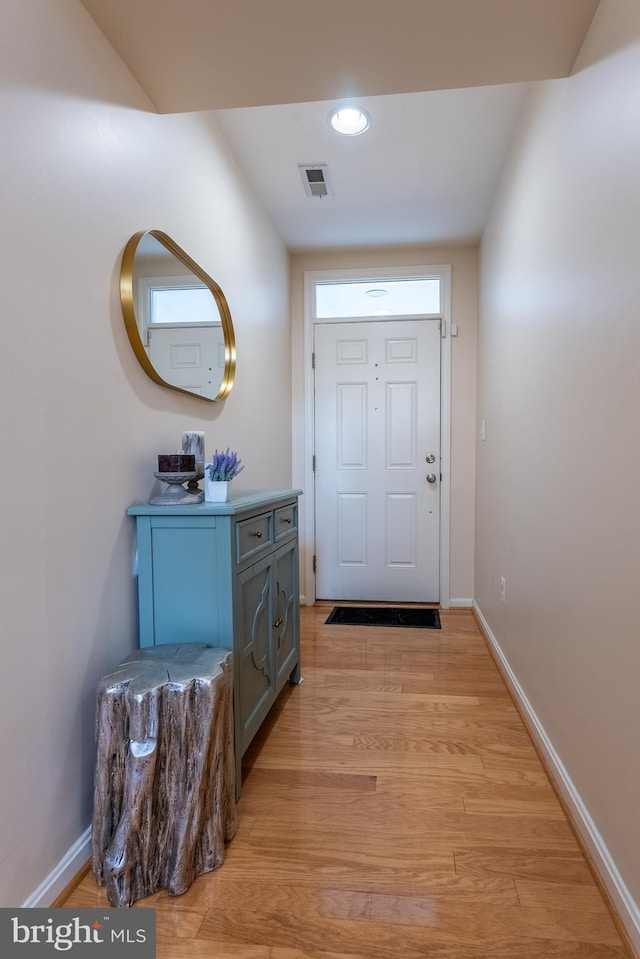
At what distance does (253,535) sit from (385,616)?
195cm

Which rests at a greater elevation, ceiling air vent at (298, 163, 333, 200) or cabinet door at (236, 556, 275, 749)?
ceiling air vent at (298, 163, 333, 200)

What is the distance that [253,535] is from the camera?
5.57 feet

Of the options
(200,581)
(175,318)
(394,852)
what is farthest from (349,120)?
(394,852)

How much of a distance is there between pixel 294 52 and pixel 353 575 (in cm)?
295

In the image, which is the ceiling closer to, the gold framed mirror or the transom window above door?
the gold framed mirror

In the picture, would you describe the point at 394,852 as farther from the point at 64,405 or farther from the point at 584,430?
the point at 64,405

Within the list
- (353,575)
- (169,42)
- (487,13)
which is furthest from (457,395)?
(169,42)

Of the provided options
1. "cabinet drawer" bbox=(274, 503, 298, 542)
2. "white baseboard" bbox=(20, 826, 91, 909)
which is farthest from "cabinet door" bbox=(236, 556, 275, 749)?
"white baseboard" bbox=(20, 826, 91, 909)

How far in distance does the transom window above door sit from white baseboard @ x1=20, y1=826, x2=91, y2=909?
126 inches

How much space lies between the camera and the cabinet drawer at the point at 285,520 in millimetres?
1993

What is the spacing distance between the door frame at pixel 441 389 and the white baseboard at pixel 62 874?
249cm

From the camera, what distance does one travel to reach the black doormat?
10.6 ft

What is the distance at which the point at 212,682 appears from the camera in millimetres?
1216

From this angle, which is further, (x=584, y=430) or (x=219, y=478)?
(x=219, y=478)
